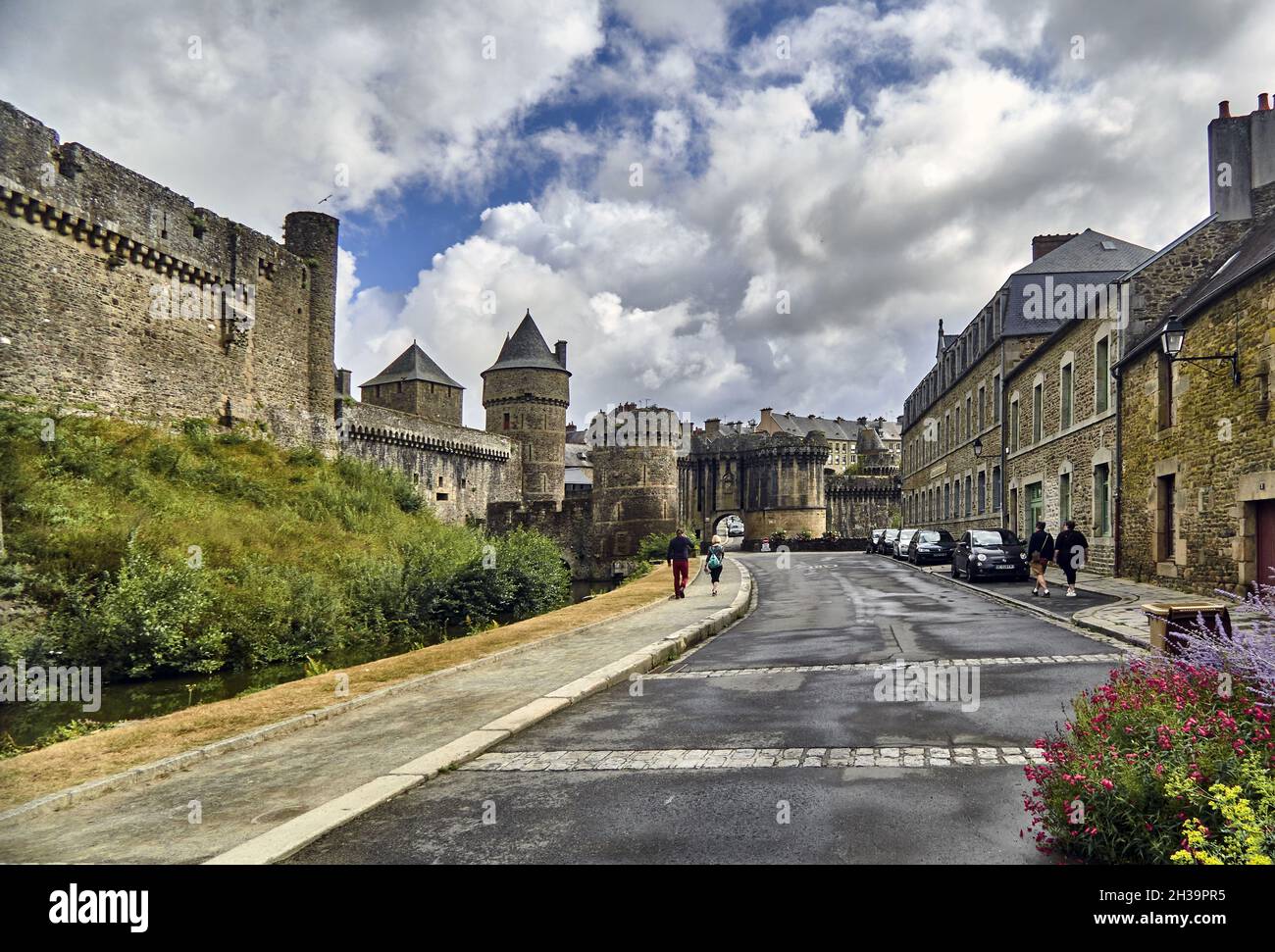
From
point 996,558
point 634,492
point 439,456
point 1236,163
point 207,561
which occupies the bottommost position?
point 996,558

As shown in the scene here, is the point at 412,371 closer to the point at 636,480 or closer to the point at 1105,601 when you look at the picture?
the point at 636,480

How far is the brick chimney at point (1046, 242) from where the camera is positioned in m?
29.3

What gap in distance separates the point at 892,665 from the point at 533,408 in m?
44.3

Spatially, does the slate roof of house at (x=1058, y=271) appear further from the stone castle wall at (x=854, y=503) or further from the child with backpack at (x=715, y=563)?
the stone castle wall at (x=854, y=503)

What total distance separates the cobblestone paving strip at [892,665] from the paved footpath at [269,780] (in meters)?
1.13

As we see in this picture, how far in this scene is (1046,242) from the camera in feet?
97.0

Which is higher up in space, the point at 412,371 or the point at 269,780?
the point at 412,371

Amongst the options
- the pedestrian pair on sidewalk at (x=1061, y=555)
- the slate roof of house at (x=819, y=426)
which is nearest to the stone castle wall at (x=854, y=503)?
the slate roof of house at (x=819, y=426)

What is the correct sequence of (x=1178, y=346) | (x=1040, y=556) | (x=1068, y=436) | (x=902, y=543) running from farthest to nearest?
(x=902, y=543) → (x=1068, y=436) → (x=1040, y=556) → (x=1178, y=346)

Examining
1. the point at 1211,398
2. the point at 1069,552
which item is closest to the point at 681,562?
the point at 1069,552

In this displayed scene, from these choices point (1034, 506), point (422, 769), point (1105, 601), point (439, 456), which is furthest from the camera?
point (439, 456)

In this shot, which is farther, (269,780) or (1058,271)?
(1058,271)

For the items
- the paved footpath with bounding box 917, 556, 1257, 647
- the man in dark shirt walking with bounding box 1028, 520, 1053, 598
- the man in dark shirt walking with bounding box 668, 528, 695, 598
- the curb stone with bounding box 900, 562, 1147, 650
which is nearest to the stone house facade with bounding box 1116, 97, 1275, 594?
the paved footpath with bounding box 917, 556, 1257, 647
